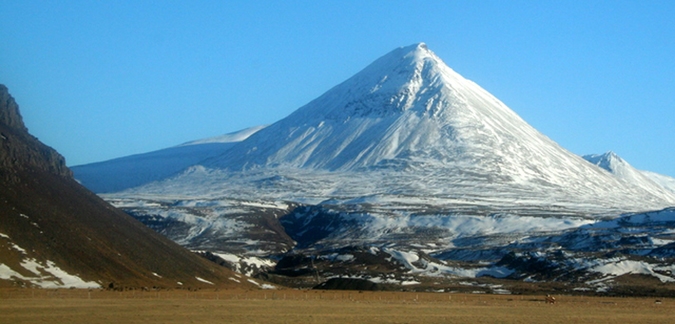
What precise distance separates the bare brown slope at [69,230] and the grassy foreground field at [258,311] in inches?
444

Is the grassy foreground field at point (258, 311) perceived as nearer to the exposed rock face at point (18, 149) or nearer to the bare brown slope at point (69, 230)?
the bare brown slope at point (69, 230)

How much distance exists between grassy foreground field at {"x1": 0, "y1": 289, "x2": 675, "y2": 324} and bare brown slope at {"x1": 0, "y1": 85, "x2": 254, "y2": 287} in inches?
A: 444

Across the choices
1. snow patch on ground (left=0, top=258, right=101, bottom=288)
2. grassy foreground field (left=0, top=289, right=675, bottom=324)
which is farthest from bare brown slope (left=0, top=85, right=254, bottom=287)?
grassy foreground field (left=0, top=289, right=675, bottom=324)

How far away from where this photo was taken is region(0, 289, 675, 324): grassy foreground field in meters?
47.5

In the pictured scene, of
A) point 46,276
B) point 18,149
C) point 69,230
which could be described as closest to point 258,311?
point 46,276

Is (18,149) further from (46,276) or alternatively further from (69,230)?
(46,276)

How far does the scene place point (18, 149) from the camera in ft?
302

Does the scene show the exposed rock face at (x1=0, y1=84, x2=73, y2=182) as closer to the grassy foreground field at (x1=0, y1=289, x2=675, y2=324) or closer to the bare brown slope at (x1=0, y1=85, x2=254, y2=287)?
the bare brown slope at (x1=0, y1=85, x2=254, y2=287)

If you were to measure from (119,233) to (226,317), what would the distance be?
46259 mm

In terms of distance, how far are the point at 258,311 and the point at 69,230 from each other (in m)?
35.6

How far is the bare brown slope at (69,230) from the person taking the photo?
79450mm

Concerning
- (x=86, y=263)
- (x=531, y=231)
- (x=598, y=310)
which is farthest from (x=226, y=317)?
(x=531, y=231)

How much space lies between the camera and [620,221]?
600 feet

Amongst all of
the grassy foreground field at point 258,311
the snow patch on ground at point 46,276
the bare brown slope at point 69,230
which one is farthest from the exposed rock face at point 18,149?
the grassy foreground field at point 258,311
